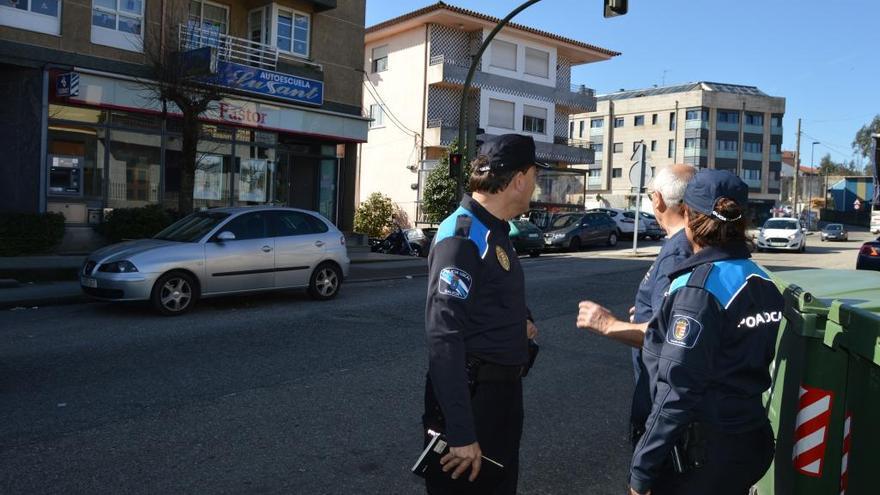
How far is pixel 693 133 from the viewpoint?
70750 millimetres

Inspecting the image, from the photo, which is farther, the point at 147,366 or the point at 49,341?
the point at 49,341

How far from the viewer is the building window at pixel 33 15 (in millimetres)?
15359

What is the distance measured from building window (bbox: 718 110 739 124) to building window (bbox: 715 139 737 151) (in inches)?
77.4

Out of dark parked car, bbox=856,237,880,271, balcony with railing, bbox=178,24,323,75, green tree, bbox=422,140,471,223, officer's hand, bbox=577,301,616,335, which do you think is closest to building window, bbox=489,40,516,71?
green tree, bbox=422,140,471,223

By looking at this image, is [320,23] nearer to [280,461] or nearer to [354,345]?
[354,345]

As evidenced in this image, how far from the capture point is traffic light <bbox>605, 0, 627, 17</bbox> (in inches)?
607

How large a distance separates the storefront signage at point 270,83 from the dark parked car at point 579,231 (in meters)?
9.35

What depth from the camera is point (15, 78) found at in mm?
15828

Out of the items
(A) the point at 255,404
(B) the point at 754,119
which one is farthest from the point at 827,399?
(B) the point at 754,119

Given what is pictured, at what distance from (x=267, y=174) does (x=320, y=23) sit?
4.89 m

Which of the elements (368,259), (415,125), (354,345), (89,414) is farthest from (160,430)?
(415,125)

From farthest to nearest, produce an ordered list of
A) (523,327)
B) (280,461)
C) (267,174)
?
(267,174)
(280,461)
(523,327)

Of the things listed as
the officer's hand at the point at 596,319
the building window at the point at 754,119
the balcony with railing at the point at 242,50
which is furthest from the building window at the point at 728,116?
the officer's hand at the point at 596,319

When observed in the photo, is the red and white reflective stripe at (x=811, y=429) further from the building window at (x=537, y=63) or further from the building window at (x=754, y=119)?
the building window at (x=754, y=119)
